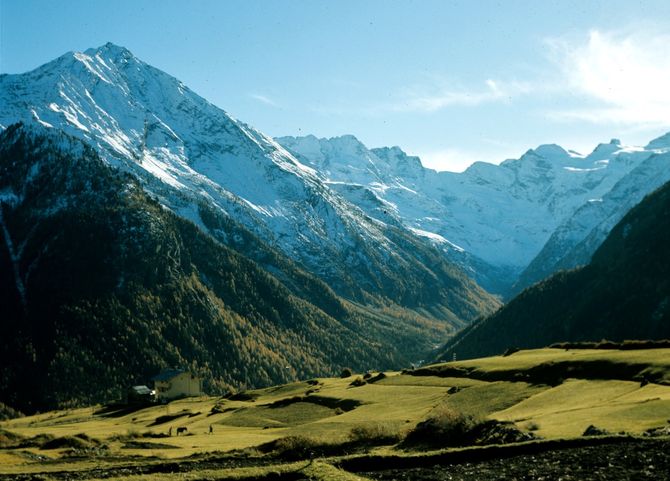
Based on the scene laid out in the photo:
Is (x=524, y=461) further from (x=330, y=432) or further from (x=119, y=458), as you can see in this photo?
(x=119, y=458)

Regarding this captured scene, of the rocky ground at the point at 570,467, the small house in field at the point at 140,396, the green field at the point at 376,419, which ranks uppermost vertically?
the rocky ground at the point at 570,467

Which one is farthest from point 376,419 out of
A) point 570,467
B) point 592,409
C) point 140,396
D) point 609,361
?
point 140,396

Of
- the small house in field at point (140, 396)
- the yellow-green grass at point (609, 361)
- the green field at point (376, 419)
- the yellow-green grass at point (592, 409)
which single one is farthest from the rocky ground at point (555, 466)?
the small house in field at point (140, 396)

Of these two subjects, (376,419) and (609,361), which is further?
(609,361)

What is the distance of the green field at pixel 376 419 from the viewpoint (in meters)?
53.9

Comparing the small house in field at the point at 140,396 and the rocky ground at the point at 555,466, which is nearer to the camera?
the rocky ground at the point at 555,466

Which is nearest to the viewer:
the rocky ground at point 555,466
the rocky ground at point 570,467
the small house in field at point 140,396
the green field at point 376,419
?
the rocky ground at point 570,467

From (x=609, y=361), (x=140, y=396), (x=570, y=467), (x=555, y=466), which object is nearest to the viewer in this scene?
(x=570, y=467)

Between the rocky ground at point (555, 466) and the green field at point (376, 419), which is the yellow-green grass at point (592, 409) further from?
the rocky ground at point (555, 466)

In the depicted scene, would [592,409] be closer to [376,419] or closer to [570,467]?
[570,467]

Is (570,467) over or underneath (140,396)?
over

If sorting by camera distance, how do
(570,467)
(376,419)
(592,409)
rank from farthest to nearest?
(376,419)
(592,409)
(570,467)

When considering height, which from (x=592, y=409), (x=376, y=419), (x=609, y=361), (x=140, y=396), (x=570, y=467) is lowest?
(x=140, y=396)

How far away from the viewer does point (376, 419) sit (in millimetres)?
82812
